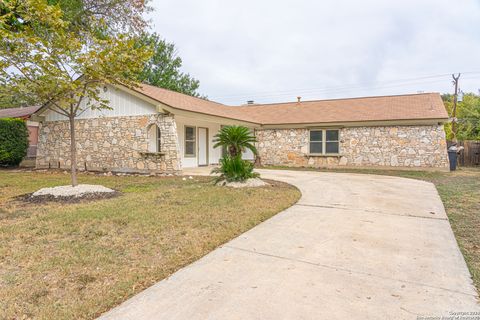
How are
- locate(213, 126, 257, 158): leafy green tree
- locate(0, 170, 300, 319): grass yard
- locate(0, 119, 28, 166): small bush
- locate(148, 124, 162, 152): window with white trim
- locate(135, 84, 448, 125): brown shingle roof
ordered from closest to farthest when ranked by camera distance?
1. locate(0, 170, 300, 319): grass yard
2. locate(213, 126, 257, 158): leafy green tree
3. locate(148, 124, 162, 152): window with white trim
4. locate(135, 84, 448, 125): brown shingle roof
5. locate(0, 119, 28, 166): small bush

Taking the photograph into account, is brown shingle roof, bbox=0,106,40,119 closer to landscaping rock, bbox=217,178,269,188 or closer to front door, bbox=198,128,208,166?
front door, bbox=198,128,208,166

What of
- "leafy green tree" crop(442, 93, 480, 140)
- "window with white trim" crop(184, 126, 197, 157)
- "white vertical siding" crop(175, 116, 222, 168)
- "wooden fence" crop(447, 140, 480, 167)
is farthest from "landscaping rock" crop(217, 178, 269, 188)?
"leafy green tree" crop(442, 93, 480, 140)

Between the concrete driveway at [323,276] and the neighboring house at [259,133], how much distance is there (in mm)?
8280

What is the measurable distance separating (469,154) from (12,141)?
24.8 m

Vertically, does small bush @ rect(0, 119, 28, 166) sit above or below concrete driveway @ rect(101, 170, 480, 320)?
above

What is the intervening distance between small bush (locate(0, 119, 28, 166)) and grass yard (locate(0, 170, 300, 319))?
32.4ft

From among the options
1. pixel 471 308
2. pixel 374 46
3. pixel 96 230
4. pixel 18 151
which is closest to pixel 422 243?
pixel 471 308

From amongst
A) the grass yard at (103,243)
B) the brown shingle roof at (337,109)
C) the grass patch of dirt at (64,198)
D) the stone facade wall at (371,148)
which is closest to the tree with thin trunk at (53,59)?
the grass patch of dirt at (64,198)

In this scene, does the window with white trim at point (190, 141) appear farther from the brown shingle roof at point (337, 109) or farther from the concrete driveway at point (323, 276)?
the concrete driveway at point (323, 276)

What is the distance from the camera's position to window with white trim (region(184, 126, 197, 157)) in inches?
563

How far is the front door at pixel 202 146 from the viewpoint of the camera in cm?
1515

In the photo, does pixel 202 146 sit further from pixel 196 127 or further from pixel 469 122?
pixel 469 122

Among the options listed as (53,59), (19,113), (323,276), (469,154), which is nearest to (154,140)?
(53,59)

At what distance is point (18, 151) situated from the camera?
1521cm
